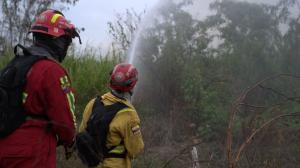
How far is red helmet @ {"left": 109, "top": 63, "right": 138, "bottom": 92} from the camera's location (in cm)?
422

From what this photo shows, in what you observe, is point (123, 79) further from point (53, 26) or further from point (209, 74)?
point (209, 74)

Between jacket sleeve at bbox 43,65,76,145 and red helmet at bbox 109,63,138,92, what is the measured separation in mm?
915

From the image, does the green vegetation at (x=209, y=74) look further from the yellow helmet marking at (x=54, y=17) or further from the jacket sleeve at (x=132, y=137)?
the yellow helmet marking at (x=54, y=17)

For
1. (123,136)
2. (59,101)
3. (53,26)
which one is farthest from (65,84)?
(123,136)

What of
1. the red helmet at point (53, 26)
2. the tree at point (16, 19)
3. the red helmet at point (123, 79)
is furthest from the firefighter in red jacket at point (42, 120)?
the tree at point (16, 19)

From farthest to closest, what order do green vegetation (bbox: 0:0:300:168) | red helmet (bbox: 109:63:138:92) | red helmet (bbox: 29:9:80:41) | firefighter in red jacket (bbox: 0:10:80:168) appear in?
green vegetation (bbox: 0:0:300:168) → red helmet (bbox: 109:63:138:92) → red helmet (bbox: 29:9:80:41) → firefighter in red jacket (bbox: 0:10:80:168)

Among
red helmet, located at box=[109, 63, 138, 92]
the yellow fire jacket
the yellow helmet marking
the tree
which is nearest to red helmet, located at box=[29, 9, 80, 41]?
the yellow helmet marking

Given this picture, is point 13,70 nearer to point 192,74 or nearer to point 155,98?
point 192,74

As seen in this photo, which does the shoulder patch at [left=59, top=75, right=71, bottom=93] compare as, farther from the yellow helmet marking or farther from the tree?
the tree

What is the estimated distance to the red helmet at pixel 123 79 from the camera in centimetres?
422

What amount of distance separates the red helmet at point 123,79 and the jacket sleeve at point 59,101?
0.92 metres

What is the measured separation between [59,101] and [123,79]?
107cm

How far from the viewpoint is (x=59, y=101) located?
3.21 metres

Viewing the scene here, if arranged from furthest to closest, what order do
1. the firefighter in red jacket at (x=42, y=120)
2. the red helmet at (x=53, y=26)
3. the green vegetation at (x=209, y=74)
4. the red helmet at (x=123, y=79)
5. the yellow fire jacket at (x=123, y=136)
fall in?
the green vegetation at (x=209, y=74), the red helmet at (x=123, y=79), the yellow fire jacket at (x=123, y=136), the red helmet at (x=53, y=26), the firefighter in red jacket at (x=42, y=120)
